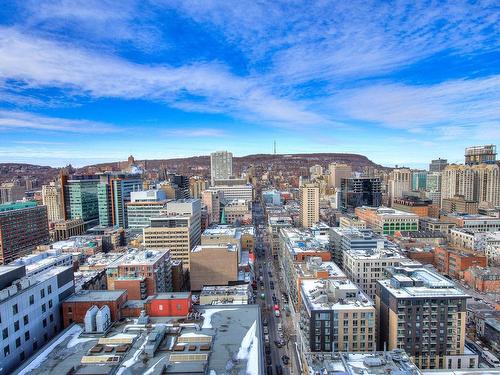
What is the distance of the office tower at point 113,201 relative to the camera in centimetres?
15038

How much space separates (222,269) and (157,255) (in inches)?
571

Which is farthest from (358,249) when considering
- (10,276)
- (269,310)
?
(10,276)

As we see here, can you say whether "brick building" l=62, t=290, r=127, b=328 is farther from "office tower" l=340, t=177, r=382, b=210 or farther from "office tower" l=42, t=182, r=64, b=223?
"office tower" l=340, t=177, r=382, b=210

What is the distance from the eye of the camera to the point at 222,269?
7819 cm

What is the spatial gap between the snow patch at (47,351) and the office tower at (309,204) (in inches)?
4725

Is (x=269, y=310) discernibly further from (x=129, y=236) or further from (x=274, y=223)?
(x=129, y=236)

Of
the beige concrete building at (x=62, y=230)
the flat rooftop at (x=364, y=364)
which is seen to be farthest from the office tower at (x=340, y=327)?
the beige concrete building at (x=62, y=230)

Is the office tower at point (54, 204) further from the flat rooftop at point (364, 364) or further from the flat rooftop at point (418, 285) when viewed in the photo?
the flat rooftop at point (364, 364)

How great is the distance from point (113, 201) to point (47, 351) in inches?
5057

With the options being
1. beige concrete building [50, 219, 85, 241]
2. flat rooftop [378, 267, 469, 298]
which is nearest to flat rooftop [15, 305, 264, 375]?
flat rooftop [378, 267, 469, 298]

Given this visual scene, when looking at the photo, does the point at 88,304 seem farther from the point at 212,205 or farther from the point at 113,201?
the point at 212,205

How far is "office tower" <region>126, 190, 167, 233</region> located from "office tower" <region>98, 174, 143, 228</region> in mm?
23684

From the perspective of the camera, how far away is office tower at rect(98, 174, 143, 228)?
150375 mm

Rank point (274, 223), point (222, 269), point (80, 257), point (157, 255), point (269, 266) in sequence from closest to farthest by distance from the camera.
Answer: point (157, 255)
point (222, 269)
point (80, 257)
point (269, 266)
point (274, 223)
